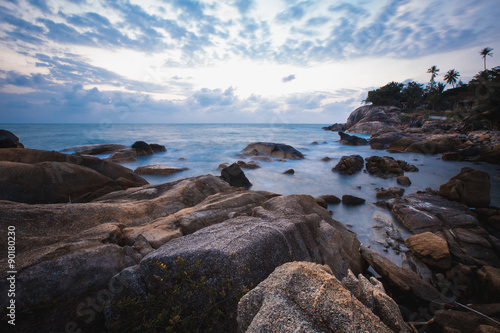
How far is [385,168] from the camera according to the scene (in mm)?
14367

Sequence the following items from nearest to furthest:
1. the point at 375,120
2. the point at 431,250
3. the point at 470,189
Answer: the point at 431,250
the point at 470,189
the point at 375,120

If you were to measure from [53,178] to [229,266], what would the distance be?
25.4 ft

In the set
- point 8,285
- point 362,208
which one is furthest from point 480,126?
point 8,285

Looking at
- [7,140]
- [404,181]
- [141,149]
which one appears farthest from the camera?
[141,149]

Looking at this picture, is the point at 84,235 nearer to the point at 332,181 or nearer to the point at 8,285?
the point at 8,285

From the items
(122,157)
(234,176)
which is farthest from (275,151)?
(122,157)

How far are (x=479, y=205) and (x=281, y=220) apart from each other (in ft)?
28.9

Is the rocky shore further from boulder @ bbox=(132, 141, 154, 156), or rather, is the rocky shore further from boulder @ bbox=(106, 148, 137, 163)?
boulder @ bbox=(132, 141, 154, 156)

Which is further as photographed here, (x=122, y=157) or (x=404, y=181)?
(x=122, y=157)

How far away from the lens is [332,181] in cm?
1391

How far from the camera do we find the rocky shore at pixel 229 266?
6.79 feet

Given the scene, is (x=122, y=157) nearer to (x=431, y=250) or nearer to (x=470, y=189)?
(x=431, y=250)

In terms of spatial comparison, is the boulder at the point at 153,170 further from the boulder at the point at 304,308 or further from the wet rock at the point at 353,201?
the boulder at the point at 304,308

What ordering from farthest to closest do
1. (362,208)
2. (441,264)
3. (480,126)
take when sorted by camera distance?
(480,126) < (362,208) < (441,264)
